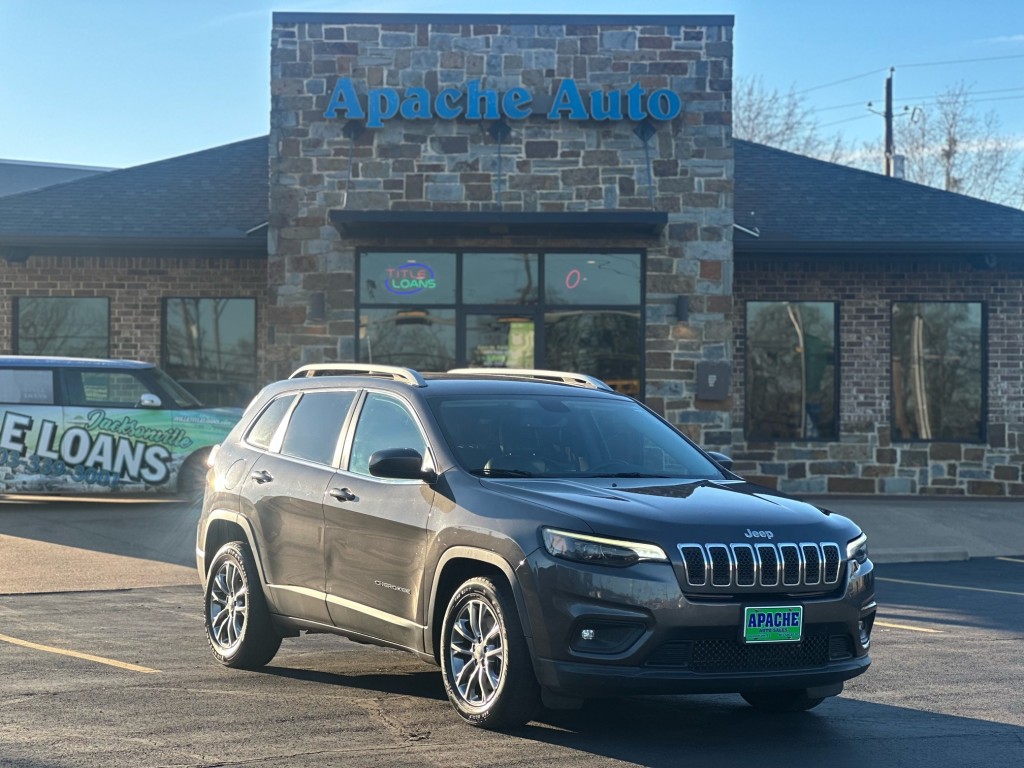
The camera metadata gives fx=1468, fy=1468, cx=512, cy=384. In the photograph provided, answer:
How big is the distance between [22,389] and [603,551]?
13149 millimetres

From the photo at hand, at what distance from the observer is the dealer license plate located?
6.24m

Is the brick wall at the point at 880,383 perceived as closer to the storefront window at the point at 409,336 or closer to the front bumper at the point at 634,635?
the storefront window at the point at 409,336

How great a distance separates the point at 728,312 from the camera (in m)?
18.4

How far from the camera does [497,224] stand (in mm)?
18062

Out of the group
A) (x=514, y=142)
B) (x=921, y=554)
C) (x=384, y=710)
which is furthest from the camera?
(x=514, y=142)

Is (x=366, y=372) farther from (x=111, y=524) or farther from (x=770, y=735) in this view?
(x=111, y=524)

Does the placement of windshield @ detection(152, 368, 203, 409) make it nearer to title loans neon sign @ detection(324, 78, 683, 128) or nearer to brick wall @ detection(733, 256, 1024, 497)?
title loans neon sign @ detection(324, 78, 683, 128)

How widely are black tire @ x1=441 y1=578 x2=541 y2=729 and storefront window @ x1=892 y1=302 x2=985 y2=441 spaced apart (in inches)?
600

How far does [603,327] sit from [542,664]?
12668 millimetres

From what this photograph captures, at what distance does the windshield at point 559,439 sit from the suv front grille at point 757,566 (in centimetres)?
112

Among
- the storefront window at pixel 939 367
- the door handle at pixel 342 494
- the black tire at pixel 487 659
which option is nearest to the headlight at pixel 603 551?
the black tire at pixel 487 659

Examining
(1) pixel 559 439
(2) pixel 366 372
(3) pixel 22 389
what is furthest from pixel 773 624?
(3) pixel 22 389

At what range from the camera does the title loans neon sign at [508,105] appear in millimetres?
18203

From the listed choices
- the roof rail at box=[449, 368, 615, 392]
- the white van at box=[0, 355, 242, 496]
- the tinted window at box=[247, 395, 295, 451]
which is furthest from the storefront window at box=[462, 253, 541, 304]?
the tinted window at box=[247, 395, 295, 451]
